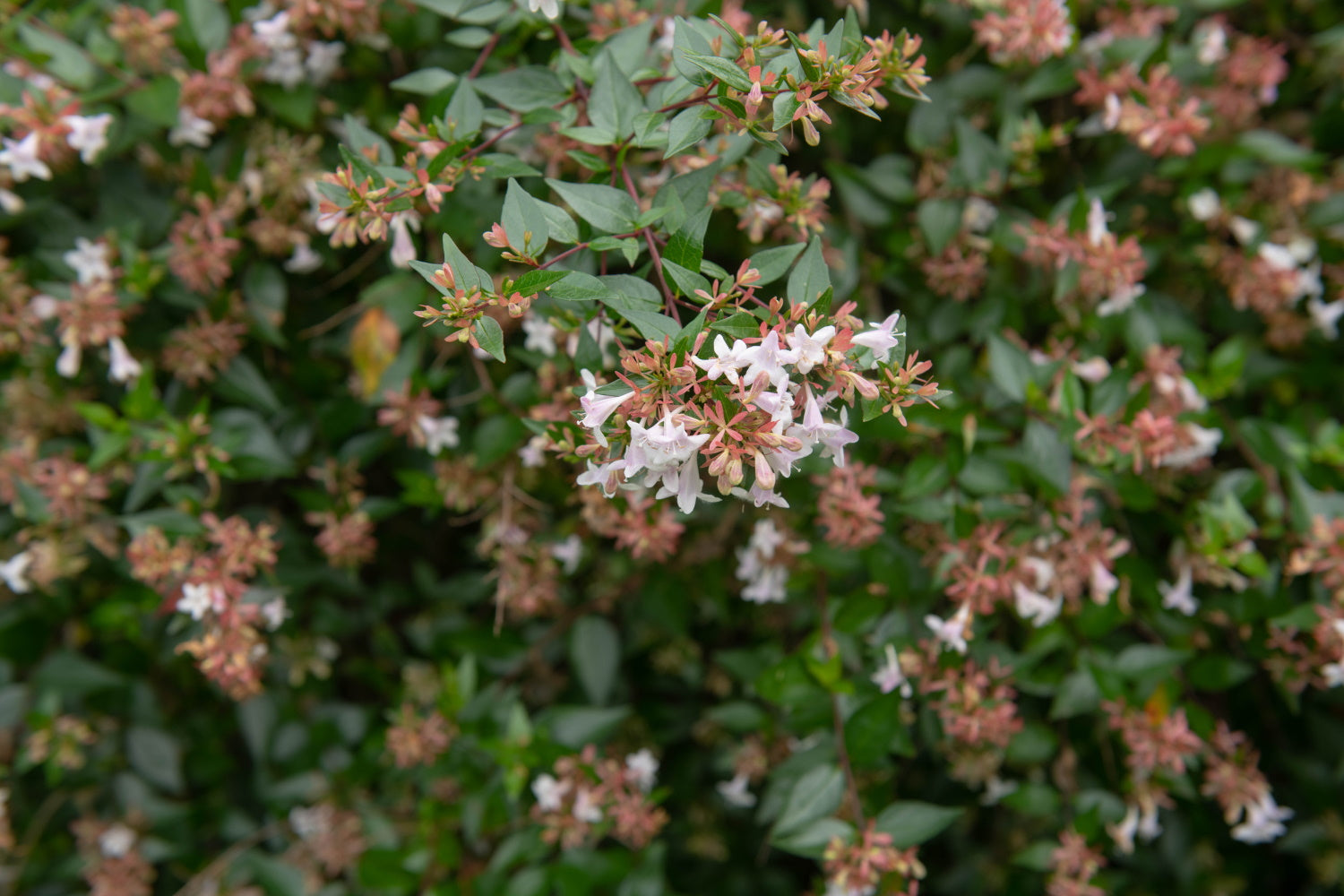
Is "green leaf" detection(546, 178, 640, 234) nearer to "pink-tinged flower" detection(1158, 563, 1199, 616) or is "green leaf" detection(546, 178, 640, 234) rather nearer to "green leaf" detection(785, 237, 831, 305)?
"green leaf" detection(785, 237, 831, 305)

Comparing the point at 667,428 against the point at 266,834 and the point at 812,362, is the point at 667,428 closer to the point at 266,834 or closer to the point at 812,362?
the point at 812,362

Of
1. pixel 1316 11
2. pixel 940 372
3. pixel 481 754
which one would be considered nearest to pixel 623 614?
pixel 481 754

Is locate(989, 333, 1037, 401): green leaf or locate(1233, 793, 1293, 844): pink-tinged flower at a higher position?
locate(989, 333, 1037, 401): green leaf

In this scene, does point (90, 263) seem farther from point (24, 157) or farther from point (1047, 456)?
point (1047, 456)

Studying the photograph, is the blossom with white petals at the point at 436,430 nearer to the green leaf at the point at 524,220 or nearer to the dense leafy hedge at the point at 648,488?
the dense leafy hedge at the point at 648,488

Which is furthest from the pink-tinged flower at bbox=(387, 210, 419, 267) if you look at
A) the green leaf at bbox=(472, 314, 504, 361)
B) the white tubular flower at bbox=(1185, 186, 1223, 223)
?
the white tubular flower at bbox=(1185, 186, 1223, 223)

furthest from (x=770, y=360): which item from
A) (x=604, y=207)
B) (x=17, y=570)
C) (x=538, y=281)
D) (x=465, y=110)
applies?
(x=17, y=570)
